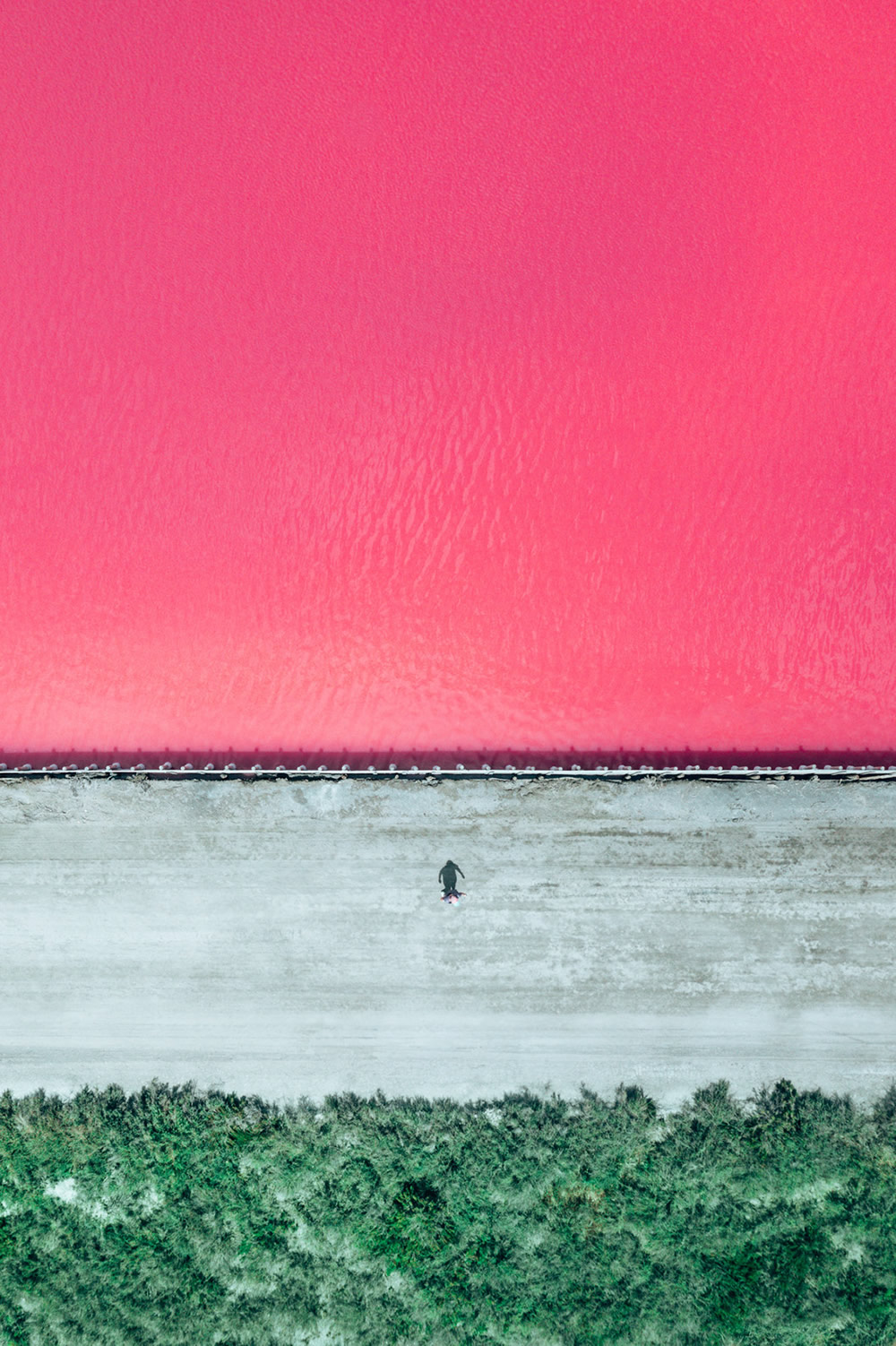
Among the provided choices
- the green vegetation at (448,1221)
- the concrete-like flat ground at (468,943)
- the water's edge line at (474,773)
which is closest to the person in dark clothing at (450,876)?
the concrete-like flat ground at (468,943)

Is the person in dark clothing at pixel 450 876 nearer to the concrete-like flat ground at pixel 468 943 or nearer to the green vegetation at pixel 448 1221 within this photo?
the concrete-like flat ground at pixel 468 943

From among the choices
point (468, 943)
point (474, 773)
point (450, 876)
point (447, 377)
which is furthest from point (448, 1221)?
point (447, 377)

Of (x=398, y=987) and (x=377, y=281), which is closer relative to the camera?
(x=398, y=987)

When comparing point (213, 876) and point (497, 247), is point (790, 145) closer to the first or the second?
point (497, 247)

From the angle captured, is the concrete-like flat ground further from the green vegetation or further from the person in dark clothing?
the green vegetation

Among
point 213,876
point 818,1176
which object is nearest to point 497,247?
point 213,876

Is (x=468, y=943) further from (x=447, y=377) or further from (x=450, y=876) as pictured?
(x=447, y=377)

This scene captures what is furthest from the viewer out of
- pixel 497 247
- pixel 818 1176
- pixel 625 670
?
pixel 497 247
